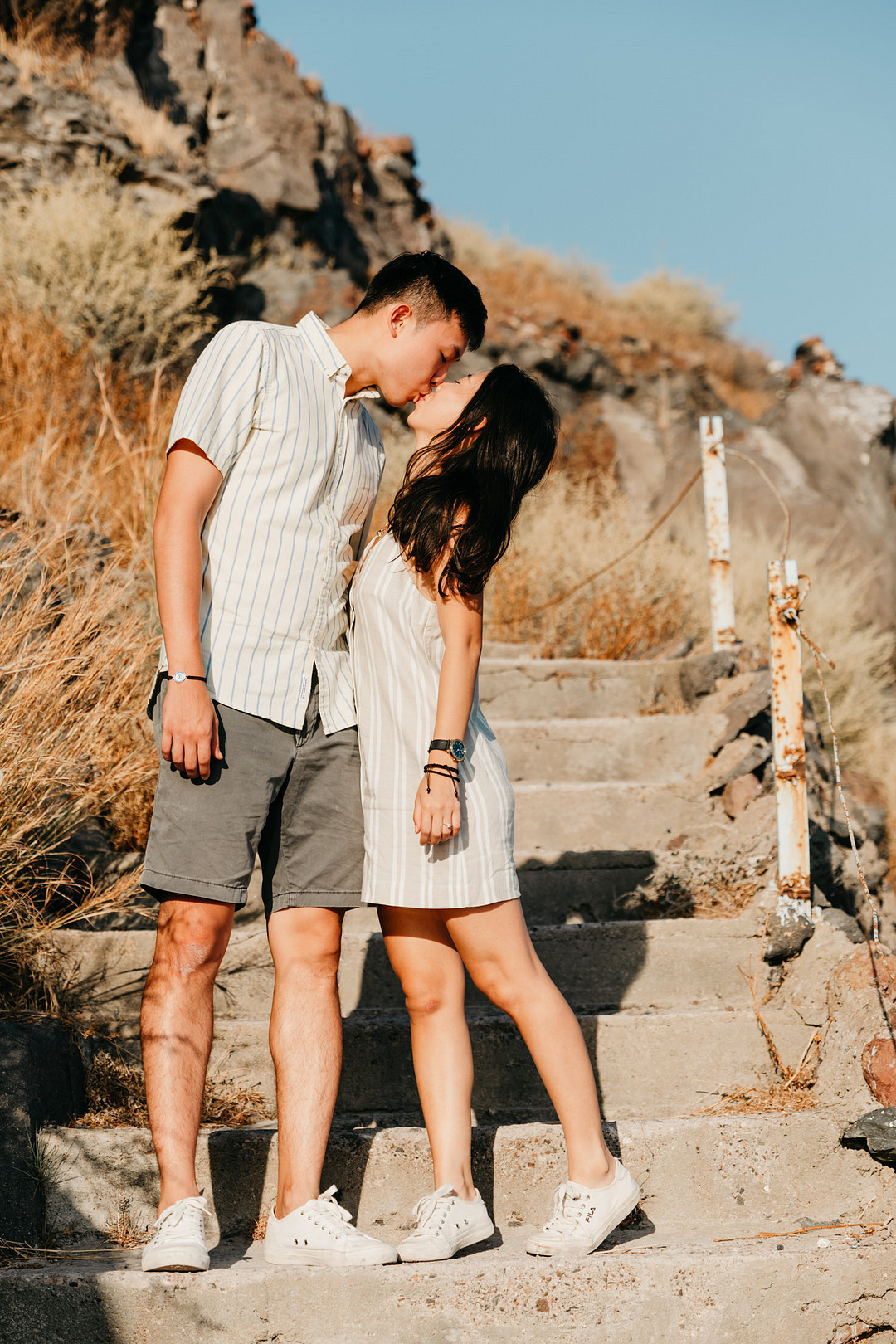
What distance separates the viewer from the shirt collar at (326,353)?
2.11 metres

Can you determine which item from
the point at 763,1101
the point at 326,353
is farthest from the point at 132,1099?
the point at 326,353

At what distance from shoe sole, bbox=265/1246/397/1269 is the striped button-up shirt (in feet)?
3.21

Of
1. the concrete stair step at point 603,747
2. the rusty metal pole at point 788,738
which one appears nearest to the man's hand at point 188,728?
Result: the rusty metal pole at point 788,738

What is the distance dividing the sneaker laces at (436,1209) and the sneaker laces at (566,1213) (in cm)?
20

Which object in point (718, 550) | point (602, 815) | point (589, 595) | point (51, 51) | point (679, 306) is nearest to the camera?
point (602, 815)

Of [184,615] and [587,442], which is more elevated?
[587,442]

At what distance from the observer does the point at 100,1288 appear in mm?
1812

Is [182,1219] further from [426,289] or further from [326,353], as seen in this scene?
[426,289]

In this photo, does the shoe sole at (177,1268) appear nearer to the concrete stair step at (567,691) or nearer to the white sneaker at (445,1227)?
the white sneaker at (445,1227)

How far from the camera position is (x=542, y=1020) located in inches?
77.6

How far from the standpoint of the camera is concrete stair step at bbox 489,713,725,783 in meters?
4.35

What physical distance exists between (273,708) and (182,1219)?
Answer: 95 centimetres

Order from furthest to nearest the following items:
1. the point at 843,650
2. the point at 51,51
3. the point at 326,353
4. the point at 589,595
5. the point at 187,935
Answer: the point at 51,51
the point at 843,650
the point at 589,595
the point at 326,353
the point at 187,935

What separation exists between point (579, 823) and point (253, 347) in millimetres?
2484
